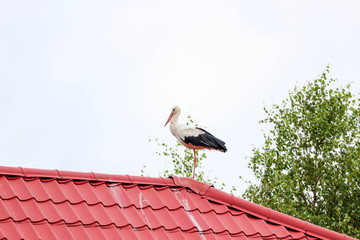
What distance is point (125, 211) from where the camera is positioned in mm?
7895

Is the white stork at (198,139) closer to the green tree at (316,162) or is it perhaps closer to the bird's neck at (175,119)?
the bird's neck at (175,119)

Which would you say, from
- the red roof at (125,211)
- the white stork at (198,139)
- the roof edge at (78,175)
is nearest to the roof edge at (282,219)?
the red roof at (125,211)

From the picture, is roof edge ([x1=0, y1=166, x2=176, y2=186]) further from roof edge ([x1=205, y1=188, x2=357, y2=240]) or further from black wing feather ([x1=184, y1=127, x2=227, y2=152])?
black wing feather ([x1=184, y1=127, x2=227, y2=152])

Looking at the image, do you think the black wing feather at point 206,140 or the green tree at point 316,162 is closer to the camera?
the black wing feather at point 206,140

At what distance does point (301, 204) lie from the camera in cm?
2730

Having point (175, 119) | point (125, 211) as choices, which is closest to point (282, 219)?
point (125, 211)

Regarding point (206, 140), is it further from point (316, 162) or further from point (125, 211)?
point (316, 162)

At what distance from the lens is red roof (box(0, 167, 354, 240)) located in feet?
24.1

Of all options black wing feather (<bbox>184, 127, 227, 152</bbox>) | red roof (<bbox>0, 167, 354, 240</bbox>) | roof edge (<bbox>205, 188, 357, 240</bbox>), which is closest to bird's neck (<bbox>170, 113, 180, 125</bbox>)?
black wing feather (<bbox>184, 127, 227, 152</bbox>)

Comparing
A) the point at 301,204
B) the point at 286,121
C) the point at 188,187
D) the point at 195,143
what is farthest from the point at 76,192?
the point at 286,121

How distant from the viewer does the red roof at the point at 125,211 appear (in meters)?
7.36

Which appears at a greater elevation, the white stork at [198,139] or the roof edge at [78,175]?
the white stork at [198,139]

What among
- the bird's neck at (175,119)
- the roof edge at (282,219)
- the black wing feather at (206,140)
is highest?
the bird's neck at (175,119)

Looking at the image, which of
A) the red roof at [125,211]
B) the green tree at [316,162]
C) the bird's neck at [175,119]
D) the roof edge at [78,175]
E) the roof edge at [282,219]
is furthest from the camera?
the green tree at [316,162]
